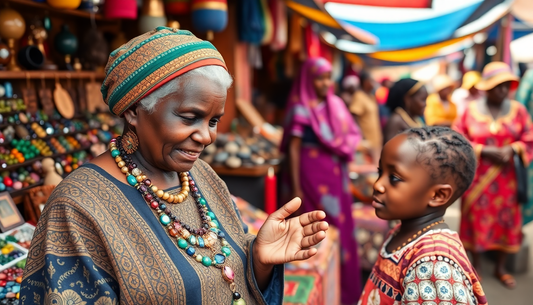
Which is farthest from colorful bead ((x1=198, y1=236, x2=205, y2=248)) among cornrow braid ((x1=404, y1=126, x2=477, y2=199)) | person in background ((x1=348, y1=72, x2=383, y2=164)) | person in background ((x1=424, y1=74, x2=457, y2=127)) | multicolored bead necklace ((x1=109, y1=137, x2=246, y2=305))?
person in background ((x1=348, y1=72, x2=383, y2=164))

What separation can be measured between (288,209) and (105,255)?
0.56 m

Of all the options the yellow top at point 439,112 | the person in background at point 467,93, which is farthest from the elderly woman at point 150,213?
the person in background at point 467,93

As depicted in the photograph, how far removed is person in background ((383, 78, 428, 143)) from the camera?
3344 millimetres

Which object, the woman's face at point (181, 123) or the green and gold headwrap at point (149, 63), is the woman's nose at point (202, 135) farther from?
the green and gold headwrap at point (149, 63)

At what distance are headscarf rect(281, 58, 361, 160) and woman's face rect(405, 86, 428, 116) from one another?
0.56 metres

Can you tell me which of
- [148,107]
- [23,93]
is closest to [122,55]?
[148,107]

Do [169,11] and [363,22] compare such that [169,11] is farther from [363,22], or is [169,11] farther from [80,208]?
[363,22]

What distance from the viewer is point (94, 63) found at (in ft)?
8.56

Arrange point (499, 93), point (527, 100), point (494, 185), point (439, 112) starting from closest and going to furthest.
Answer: point (499, 93) → point (494, 185) → point (527, 100) → point (439, 112)

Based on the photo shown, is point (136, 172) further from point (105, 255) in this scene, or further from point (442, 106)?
point (442, 106)

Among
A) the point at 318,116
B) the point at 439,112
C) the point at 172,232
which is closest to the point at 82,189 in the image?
the point at 172,232

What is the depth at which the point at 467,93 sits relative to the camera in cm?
714

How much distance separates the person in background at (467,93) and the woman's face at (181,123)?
5.10 metres

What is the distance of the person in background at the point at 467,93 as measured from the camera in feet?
19.3
